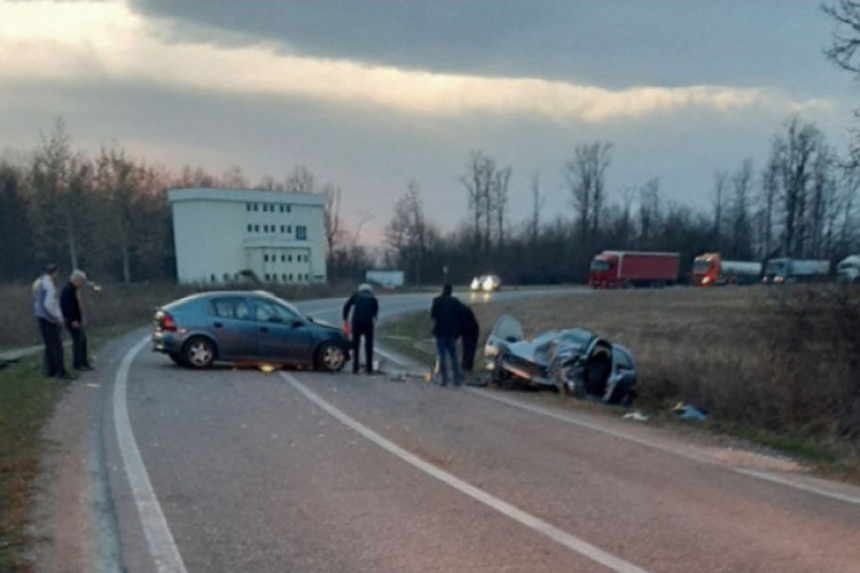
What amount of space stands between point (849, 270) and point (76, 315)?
14204 mm

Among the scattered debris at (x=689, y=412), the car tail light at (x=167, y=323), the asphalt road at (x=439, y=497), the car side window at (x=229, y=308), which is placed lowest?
the scattered debris at (x=689, y=412)

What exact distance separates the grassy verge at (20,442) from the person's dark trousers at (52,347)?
30cm

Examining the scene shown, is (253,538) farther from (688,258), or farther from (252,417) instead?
(688,258)

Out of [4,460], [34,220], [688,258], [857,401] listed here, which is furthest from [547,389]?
[688,258]

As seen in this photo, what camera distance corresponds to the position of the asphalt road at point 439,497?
21.1 feet

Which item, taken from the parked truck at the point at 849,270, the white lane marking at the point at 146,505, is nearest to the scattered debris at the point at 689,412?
the parked truck at the point at 849,270

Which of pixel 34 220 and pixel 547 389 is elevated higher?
pixel 34 220

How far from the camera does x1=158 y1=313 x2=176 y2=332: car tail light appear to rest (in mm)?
19516

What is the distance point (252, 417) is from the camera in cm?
1282

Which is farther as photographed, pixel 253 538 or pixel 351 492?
pixel 351 492

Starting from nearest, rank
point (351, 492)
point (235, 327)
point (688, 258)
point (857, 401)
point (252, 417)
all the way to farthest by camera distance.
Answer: point (351, 492) → point (252, 417) → point (857, 401) → point (235, 327) → point (688, 258)

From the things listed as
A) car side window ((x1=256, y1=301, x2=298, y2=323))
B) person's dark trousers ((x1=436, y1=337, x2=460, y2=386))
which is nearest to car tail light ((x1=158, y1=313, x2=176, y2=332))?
car side window ((x1=256, y1=301, x2=298, y2=323))

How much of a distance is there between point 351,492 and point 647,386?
959 cm

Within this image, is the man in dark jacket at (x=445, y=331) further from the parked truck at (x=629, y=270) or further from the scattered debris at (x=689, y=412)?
the parked truck at (x=629, y=270)
